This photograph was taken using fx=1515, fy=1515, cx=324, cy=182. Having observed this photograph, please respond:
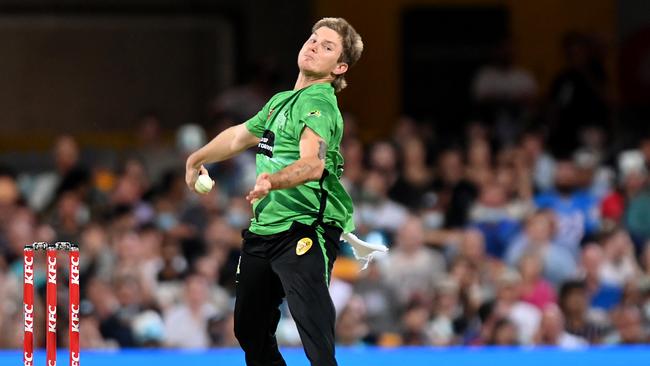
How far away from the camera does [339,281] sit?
9977 mm

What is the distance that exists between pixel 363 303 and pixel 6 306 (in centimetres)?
227

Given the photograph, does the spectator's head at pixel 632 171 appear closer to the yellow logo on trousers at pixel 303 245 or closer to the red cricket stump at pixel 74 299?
the yellow logo on trousers at pixel 303 245

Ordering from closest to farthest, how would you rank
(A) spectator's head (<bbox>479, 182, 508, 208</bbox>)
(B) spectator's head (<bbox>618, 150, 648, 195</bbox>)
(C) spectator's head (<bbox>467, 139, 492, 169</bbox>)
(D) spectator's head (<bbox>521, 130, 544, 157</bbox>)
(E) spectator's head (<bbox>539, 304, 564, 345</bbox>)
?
1. (E) spectator's head (<bbox>539, 304, 564, 345</bbox>)
2. (A) spectator's head (<bbox>479, 182, 508, 208</bbox>)
3. (B) spectator's head (<bbox>618, 150, 648, 195</bbox>)
4. (C) spectator's head (<bbox>467, 139, 492, 169</bbox>)
5. (D) spectator's head (<bbox>521, 130, 544, 157</bbox>)

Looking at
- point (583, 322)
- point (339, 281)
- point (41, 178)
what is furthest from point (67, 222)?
point (583, 322)

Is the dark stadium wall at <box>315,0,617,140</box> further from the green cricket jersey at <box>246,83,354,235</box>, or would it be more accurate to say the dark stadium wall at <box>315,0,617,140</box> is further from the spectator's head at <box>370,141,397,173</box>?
the green cricket jersey at <box>246,83,354,235</box>

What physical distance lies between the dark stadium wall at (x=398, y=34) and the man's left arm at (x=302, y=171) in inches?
367

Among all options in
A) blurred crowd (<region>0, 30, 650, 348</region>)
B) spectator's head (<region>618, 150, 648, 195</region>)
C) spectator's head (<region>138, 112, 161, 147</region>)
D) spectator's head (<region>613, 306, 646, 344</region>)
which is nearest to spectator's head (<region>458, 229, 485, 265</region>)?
blurred crowd (<region>0, 30, 650, 348</region>)

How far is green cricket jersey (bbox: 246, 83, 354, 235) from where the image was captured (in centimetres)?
554

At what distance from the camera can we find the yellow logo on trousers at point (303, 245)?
5.62m

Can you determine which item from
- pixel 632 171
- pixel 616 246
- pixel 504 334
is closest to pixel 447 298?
pixel 504 334

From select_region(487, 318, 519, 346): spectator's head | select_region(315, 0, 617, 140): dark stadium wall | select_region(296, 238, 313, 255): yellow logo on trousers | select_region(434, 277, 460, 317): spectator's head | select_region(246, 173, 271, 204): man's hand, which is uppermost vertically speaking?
select_region(315, 0, 617, 140): dark stadium wall

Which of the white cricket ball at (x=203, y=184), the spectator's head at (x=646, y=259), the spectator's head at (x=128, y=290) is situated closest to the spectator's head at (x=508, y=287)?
the spectator's head at (x=646, y=259)

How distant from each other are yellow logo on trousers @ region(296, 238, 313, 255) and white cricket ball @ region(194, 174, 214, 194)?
389mm

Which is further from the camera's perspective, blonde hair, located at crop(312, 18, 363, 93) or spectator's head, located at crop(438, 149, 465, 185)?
spectator's head, located at crop(438, 149, 465, 185)
